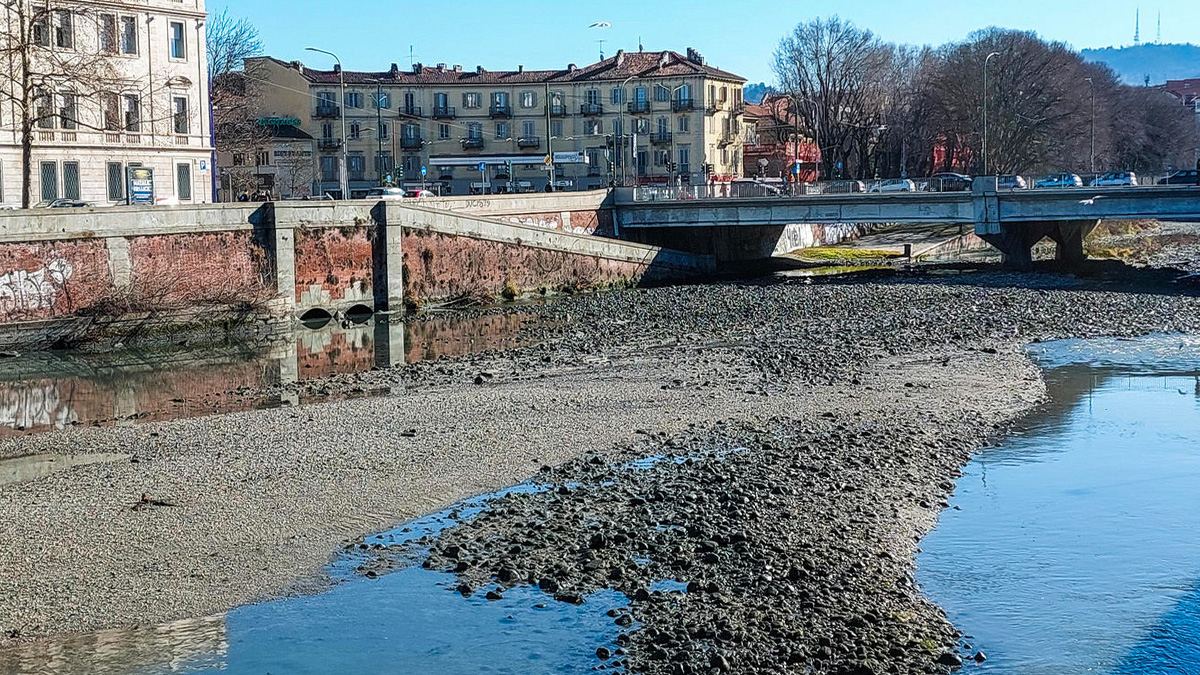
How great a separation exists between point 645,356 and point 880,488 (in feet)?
54.8

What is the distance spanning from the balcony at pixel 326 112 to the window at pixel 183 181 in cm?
4848

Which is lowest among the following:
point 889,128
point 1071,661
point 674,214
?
point 1071,661

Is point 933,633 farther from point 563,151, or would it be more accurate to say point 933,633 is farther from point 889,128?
point 563,151

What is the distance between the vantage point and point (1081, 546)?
17.1 meters

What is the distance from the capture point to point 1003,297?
48.5m

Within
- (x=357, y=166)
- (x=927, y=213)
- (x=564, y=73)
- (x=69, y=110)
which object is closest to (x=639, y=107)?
(x=564, y=73)

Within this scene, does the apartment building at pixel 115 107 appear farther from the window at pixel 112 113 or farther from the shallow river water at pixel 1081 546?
the shallow river water at pixel 1081 546

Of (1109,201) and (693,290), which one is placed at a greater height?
(1109,201)

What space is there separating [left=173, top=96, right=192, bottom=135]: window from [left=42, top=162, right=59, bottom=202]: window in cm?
657

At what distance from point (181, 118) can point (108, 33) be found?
541cm

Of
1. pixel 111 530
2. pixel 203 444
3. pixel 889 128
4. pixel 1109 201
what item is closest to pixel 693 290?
pixel 1109 201

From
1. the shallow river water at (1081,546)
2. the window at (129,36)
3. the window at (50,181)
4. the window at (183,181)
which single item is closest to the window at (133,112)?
the window at (129,36)

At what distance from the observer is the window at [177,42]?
61406 mm

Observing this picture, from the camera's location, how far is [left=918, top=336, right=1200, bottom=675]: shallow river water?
539 inches
